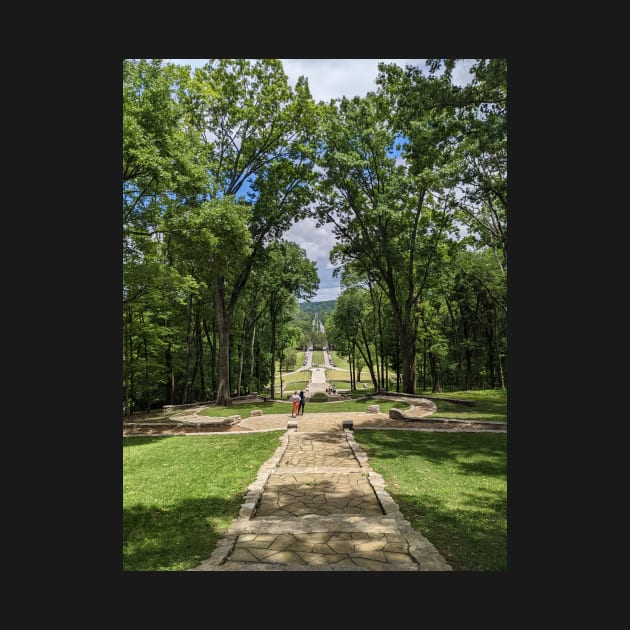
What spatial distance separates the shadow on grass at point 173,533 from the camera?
154 inches

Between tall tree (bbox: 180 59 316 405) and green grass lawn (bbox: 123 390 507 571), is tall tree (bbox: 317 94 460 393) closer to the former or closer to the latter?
tall tree (bbox: 180 59 316 405)

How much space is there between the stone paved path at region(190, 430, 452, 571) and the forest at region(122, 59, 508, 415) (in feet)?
14.2

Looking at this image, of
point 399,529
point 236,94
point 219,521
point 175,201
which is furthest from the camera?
point 236,94

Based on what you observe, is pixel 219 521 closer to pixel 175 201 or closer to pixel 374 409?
pixel 175 201

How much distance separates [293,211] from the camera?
804 inches

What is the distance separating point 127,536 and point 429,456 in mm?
Answer: 6686

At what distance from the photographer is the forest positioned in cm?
987

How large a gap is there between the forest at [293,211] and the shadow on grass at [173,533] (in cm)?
351

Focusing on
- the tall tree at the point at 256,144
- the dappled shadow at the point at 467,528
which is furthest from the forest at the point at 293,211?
the dappled shadow at the point at 467,528

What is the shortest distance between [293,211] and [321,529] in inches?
708

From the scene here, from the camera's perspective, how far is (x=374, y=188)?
20.4 meters

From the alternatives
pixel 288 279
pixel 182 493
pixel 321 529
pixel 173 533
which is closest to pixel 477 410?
pixel 321 529

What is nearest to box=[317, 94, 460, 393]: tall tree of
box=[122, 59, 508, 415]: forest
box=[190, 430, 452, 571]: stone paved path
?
box=[122, 59, 508, 415]: forest

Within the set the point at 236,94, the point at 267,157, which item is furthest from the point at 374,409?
the point at 236,94
